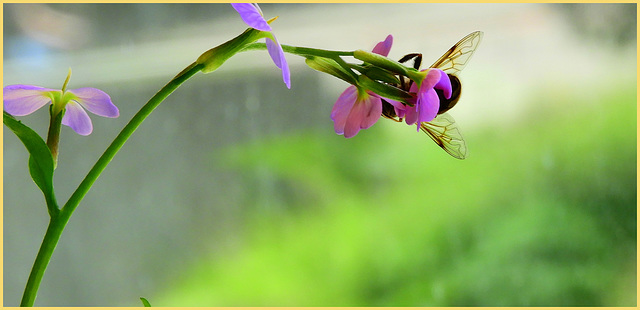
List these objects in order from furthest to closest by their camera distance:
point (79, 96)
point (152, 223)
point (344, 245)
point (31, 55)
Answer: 1. point (344, 245)
2. point (152, 223)
3. point (31, 55)
4. point (79, 96)

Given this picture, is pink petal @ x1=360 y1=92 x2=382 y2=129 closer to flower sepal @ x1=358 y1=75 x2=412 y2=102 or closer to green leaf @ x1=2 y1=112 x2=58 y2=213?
flower sepal @ x1=358 y1=75 x2=412 y2=102

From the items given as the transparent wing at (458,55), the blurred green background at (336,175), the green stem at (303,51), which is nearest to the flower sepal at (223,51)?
the green stem at (303,51)

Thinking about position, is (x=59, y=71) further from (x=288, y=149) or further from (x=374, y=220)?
(x=374, y=220)

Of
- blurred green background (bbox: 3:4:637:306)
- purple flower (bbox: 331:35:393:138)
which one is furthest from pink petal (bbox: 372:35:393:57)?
blurred green background (bbox: 3:4:637:306)

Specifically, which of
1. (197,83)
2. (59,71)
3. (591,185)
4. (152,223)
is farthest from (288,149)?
(591,185)

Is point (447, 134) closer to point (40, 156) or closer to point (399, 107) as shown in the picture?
point (399, 107)

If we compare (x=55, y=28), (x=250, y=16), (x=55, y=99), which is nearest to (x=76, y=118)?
(x=55, y=99)
